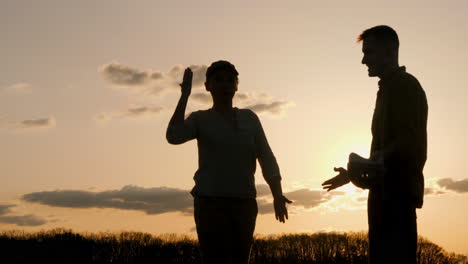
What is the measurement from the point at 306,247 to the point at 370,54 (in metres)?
6.89

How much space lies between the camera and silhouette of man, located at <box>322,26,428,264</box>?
14.4 ft

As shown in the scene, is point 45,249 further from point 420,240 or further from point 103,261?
point 420,240

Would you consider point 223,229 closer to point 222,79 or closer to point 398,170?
point 222,79

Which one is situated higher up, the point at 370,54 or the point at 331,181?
the point at 370,54

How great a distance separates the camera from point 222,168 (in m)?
6.28

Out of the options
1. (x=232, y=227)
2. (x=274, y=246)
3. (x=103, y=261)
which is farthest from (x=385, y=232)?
(x=103, y=261)

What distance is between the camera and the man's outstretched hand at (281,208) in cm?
670

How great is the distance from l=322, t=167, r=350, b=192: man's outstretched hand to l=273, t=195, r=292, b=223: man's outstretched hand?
5.56ft

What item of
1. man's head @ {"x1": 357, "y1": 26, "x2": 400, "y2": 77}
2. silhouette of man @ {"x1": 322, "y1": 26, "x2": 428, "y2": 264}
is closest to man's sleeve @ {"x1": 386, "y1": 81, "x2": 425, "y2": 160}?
silhouette of man @ {"x1": 322, "y1": 26, "x2": 428, "y2": 264}

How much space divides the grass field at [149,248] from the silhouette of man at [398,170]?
6492mm

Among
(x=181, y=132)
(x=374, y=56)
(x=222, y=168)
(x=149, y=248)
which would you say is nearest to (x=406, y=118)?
(x=374, y=56)

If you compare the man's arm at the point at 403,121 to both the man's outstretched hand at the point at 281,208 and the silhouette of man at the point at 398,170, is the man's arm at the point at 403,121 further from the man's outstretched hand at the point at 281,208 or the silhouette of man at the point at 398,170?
the man's outstretched hand at the point at 281,208

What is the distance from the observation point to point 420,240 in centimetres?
1213

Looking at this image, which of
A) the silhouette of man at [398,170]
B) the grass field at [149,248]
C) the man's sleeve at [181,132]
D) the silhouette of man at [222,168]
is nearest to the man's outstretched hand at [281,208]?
the silhouette of man at [222,168]
